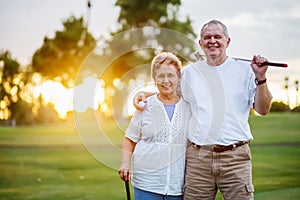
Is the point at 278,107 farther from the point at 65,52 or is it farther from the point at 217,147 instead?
the point at 217,147

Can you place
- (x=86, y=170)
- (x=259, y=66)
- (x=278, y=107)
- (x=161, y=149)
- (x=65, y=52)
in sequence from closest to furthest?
(x=259, y=66) < (x=161, y=149) < (x=86, y=170) < (x=278, y=107) < (x=65, y=52)

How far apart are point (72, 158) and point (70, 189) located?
5702mm

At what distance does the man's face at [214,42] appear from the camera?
335 centimetres

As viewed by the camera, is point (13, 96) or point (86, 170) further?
point (13, 96)

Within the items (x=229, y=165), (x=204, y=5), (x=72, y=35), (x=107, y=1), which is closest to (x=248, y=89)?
(x=229, y=165)

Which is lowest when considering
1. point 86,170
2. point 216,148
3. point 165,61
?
point 86,170

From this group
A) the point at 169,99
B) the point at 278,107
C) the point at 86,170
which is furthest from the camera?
the point at 278,107

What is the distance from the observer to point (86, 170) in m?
11.0

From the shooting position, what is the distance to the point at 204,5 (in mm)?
12195

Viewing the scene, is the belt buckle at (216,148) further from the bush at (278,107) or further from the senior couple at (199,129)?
the bush at (278,107)

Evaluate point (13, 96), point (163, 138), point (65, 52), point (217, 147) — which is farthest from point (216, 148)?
point (13, 96)

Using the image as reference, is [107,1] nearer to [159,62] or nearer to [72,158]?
[72,158]

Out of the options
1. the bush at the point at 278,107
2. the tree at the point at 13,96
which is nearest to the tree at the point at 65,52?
the tree at the point at 13,96

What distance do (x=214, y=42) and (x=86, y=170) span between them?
8061mm
